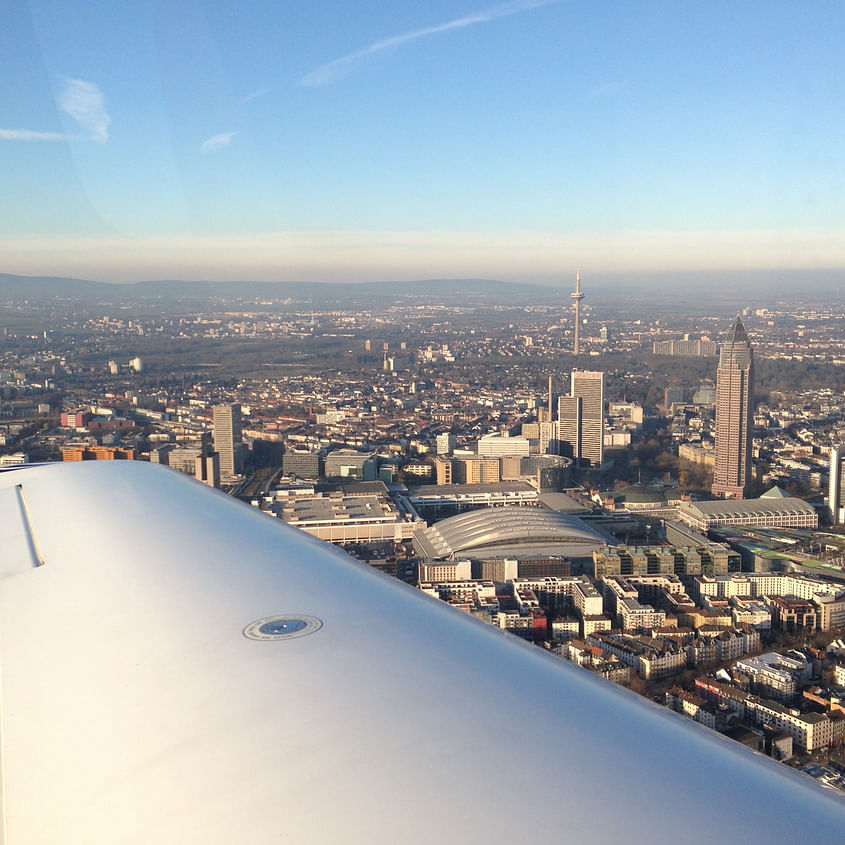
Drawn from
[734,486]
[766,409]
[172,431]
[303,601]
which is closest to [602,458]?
[734,486]

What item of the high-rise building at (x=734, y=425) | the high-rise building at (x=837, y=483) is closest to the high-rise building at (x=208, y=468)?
the high-rise building at (x=734, y=425)

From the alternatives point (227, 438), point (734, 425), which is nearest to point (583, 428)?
point (734, 425)

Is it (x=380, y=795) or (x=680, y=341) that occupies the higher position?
(x=380, y=795)

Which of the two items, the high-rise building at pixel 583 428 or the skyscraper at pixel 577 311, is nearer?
the high-rise building at pixel 583 428

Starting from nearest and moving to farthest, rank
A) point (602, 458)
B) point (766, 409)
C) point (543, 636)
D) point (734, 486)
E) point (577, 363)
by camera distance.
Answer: point (543, 636) < point (734, 486) < point (602, 458) < point (766, 409) < point (577, 363)

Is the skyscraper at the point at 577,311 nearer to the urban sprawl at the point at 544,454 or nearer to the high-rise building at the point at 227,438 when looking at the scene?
the urban sprawl at the point at 544,454

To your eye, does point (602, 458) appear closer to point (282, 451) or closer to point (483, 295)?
point (282, 451)

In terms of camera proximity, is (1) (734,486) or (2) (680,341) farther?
(2) (680,341)

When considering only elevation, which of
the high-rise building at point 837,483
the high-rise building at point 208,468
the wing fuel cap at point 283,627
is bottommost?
the high-rise building at point 837,483
